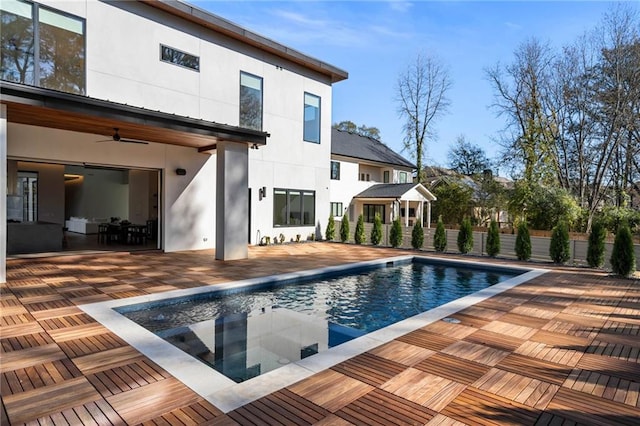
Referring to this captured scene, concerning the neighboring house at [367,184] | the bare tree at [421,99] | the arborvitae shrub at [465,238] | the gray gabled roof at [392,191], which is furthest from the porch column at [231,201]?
the bare tree at [421,99]

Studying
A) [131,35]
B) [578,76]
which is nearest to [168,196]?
[131,35]

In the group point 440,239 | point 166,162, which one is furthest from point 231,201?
point 440,239

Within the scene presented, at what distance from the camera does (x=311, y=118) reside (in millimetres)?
15055

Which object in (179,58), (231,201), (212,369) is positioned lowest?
(212,369)

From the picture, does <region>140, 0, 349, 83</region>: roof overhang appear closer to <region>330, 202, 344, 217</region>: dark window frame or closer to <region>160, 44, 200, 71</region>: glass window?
<region>160, 44, 200, 71</region>: glass window

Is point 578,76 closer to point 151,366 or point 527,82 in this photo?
point 527,82

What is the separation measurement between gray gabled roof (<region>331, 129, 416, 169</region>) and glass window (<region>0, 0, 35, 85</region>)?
547 inches

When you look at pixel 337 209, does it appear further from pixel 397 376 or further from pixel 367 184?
pixel 397 376

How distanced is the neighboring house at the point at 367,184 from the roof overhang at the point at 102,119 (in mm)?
11206

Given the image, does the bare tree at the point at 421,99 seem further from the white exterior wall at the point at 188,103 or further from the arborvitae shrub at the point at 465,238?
the arborvitae shrub at the point at 465,238

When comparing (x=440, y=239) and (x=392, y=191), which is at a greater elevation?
(x=392, y=191)

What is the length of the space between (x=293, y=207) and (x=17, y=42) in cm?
928

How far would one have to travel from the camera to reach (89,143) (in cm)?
955

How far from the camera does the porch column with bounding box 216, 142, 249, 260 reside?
940 centimetres
